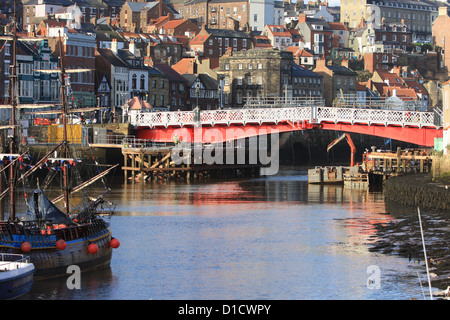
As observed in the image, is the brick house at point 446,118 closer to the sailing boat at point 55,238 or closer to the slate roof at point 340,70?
the sailing boat at point 55,238

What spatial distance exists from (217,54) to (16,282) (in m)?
115

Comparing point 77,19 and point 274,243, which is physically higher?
point 77,19

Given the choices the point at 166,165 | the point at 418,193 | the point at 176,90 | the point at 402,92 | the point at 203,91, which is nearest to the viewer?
the point at 418,193

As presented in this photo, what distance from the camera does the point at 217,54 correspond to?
147 m

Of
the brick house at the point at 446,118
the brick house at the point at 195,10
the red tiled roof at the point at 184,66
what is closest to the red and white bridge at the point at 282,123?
the brick house at the point at 446,118

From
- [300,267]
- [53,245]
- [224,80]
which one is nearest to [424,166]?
[300,267]

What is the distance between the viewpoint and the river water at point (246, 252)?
1389 inches

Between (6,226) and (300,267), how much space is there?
1096cm

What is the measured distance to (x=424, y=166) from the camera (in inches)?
2820

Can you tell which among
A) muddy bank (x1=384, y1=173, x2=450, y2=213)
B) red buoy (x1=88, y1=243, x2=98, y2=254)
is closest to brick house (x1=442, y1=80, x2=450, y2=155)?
muddy bank (x1=384, y1=173, x2=450, y2=213)

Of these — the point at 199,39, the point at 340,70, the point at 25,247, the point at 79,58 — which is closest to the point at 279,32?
the point at 199,39

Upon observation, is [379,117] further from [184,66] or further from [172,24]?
[172,24]
